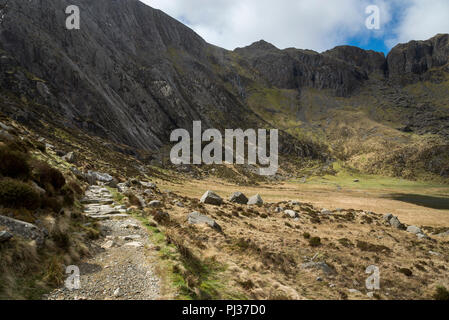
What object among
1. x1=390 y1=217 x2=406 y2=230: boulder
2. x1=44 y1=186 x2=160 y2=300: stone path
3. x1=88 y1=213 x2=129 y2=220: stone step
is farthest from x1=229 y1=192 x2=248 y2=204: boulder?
x1=44 y1=186 x2=160 y2=300: stone path

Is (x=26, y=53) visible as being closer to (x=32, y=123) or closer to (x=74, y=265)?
(x=32, y=123)

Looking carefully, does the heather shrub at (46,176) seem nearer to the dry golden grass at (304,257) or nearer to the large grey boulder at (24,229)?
the large grey boulder at (24,229)

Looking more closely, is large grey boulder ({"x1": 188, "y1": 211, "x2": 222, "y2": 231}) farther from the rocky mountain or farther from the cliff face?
the cliff face

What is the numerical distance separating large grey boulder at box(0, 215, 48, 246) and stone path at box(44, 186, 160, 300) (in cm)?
177

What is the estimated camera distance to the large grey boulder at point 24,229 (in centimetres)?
793

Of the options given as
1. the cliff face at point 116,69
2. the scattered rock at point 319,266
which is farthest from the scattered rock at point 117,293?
the cliff face at point 116,69

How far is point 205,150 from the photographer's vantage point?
102438 mm

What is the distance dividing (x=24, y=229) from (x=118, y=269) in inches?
144

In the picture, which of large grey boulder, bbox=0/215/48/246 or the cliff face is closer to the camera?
large grey boulder, bbox=0/215/48/246

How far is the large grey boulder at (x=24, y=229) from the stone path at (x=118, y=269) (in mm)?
1772

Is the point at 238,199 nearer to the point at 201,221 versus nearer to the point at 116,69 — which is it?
the point at 201,221

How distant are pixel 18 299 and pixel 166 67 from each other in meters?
150

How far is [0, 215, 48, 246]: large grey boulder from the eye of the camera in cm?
793
